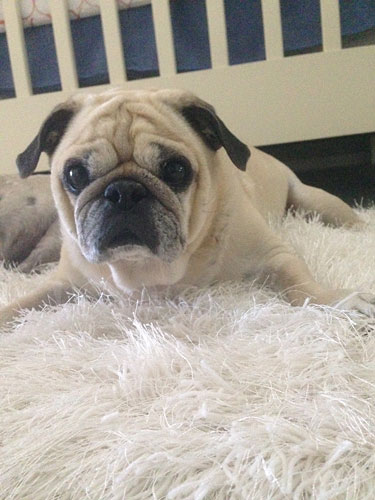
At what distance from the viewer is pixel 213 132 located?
0.97m

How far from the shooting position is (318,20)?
5.44 feet

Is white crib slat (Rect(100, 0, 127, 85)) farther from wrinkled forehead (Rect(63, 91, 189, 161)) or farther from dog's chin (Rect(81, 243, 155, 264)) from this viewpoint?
dog's chin (Rect(81, 243, 155, 264))

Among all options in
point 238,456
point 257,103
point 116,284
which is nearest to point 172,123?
point 116,284

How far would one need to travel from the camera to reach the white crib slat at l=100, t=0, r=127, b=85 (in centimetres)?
159

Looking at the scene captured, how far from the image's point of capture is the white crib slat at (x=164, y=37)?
5.19ft

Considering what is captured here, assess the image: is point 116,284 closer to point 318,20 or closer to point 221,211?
point 221,211

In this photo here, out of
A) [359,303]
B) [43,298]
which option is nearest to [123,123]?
[43,298]

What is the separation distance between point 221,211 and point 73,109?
35cm

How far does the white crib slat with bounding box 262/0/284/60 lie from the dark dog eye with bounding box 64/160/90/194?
958 millimetres

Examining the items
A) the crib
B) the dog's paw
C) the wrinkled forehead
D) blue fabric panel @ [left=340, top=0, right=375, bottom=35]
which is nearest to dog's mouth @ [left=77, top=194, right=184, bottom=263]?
the wrinkled forehead

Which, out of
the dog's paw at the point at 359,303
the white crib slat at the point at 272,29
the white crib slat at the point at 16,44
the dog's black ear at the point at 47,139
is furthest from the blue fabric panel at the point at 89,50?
the dog's paw at the point at 359,303

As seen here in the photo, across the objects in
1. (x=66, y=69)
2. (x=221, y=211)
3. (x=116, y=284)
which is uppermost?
(x=66, y=69)

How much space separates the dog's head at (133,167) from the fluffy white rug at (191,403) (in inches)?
5.0

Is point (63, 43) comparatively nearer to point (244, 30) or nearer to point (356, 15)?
point (244, 30)
